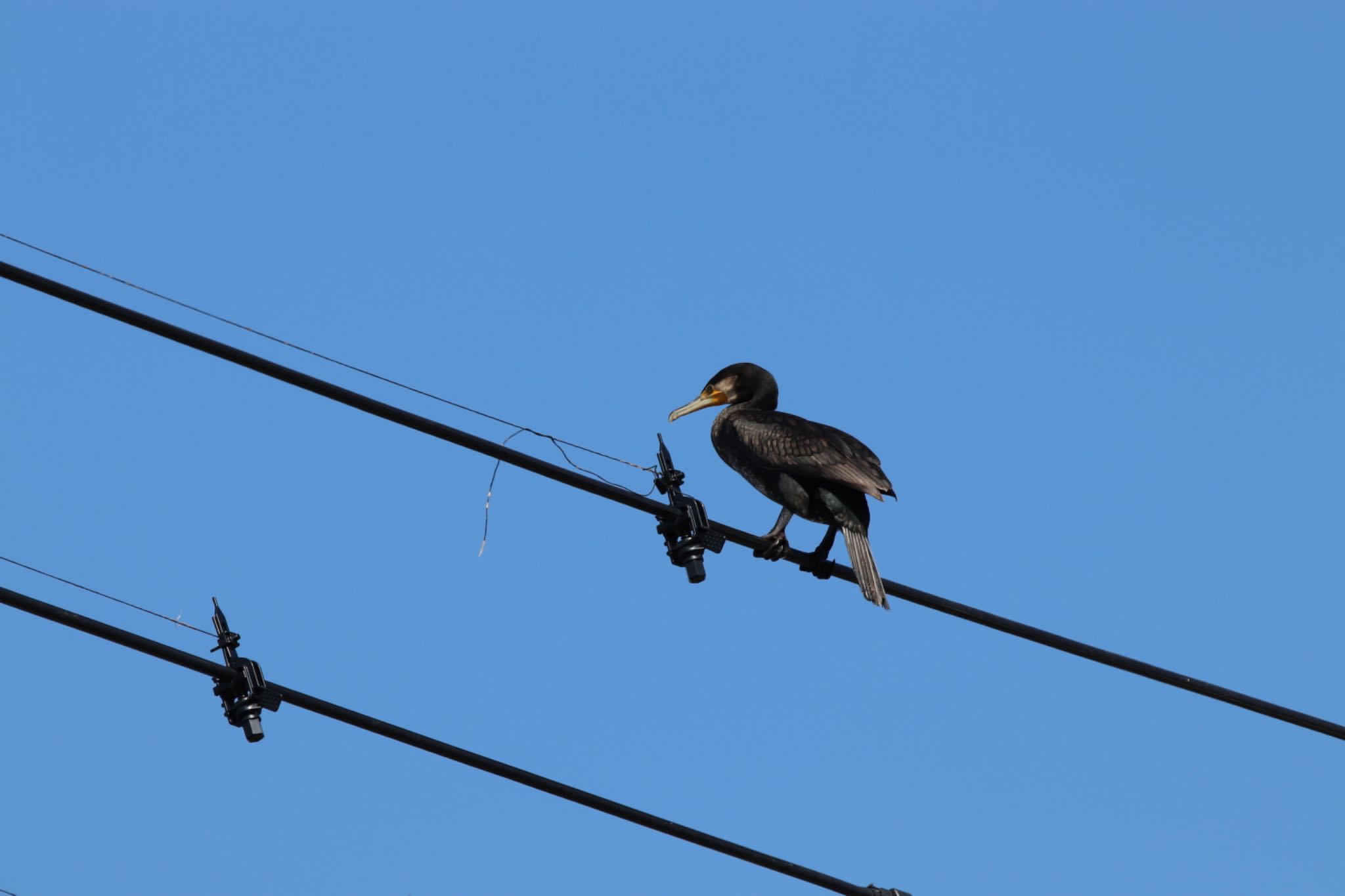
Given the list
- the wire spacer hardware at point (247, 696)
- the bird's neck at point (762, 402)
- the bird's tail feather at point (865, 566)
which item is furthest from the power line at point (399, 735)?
the bird's neck at point (762, 402)

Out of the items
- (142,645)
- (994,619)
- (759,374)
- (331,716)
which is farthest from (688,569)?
(759,374)

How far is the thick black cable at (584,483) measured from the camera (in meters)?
7.80

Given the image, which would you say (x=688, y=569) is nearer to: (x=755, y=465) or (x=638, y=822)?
(x=638, y=822)

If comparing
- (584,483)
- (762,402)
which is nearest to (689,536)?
(584,483)

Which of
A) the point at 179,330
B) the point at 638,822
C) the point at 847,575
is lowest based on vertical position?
the point at 638,822

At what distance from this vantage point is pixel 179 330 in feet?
26.0

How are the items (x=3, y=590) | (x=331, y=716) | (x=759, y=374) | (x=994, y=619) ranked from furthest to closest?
(x=759, y=374) → (x=994, y=619) → (x=331, y=716) → (x=3, y=590)

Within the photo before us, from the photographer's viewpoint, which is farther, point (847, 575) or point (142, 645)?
point (847, 575)

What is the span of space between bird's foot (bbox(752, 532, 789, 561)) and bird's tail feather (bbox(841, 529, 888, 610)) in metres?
0.38

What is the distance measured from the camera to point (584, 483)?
8.94 metres

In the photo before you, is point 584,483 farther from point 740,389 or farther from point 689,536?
point 740,389

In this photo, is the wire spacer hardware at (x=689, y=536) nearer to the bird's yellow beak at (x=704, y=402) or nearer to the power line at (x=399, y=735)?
the power line at (x=399, y=735)

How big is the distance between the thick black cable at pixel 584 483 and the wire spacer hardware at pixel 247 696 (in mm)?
1319

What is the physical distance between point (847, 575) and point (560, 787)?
3321 millimetres
